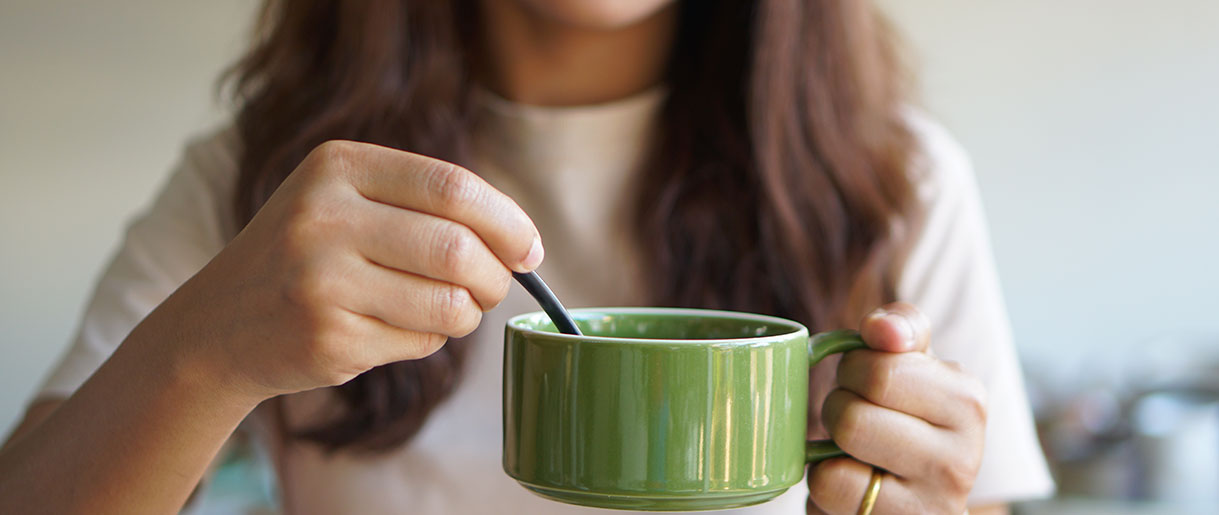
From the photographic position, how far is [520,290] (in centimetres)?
103

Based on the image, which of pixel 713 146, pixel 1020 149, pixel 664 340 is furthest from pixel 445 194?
pixel 1020 149

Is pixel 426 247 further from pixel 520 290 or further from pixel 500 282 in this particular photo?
pixel 520 290

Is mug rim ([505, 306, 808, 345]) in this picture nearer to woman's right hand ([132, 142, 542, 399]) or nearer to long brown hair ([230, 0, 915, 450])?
woman's right hand ([132, 142, 542, 399])

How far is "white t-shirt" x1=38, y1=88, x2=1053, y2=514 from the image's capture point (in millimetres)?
1002

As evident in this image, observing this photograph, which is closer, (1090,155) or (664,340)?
(664,340)

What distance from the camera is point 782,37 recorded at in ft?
3.37

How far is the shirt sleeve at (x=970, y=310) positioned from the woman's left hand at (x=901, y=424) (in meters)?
0.35

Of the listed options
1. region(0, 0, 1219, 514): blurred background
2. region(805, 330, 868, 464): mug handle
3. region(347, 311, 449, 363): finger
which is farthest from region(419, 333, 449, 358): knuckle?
region(0, 0, 1219, 514): blurred background

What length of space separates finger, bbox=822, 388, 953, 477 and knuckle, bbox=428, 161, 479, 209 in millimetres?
277

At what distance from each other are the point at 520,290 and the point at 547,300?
0.49 meters

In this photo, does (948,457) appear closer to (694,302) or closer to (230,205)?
(694,302)

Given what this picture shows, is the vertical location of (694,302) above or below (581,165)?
below

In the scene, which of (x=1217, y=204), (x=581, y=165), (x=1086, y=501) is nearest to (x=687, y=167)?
(x=581, y=165)

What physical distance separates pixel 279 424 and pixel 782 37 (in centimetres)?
68
